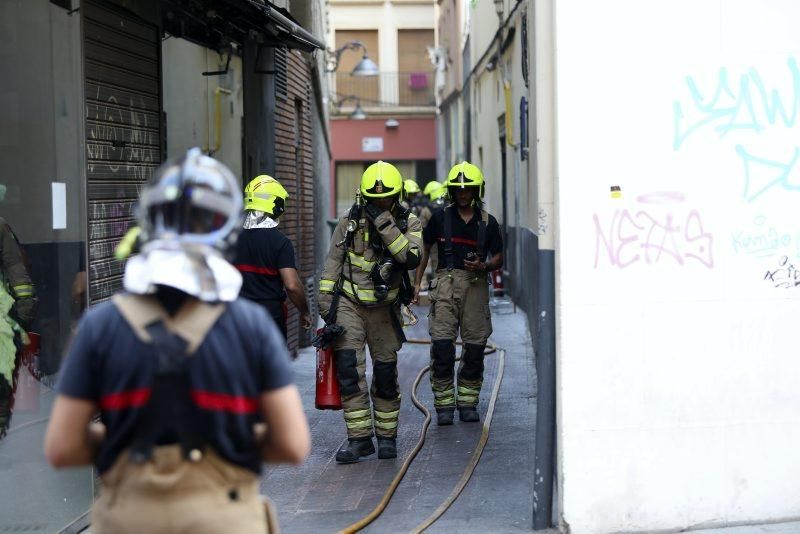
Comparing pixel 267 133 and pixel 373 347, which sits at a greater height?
pixel 267 133

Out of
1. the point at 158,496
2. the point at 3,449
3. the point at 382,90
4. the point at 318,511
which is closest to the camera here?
the point at 158,496

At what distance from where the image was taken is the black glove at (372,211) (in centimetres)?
752

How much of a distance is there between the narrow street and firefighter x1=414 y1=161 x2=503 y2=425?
312mm

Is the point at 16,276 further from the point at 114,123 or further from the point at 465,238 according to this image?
the point at 465,238

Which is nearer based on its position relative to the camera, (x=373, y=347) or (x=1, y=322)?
(x=1, y=322)

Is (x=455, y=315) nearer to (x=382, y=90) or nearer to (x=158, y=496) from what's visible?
(x=158, y=496)

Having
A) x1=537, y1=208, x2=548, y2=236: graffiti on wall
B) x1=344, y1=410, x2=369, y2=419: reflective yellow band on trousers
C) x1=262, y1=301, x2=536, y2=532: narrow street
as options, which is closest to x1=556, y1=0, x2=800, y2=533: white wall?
x1=537, y1=208, x2=548, y2=236: graffiti on wall

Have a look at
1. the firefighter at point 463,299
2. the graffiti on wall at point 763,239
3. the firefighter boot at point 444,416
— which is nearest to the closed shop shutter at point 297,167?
the firefighter at point 463,299

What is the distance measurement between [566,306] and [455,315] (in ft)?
11.6

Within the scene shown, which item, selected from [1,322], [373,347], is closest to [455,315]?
[373,347]

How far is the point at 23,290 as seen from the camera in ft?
18.3

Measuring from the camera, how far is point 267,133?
1100 cm

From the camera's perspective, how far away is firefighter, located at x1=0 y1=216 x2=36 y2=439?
17.6 ft

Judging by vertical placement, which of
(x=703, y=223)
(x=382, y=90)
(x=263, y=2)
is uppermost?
(x=382, y=90)
